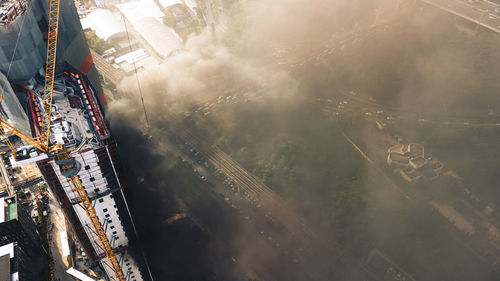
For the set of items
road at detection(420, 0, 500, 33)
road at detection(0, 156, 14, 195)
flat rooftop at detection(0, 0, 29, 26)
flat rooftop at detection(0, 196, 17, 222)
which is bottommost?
road at detection(0, 156, 14, 195)

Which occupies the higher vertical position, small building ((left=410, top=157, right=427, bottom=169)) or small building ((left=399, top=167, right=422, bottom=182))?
small building ((left=410, top=157, right=427, bottom=169))

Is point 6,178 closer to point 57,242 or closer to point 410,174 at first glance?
point 57,242

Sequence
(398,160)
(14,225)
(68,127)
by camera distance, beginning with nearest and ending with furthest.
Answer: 1. (68,127)
2. (14,225)
3. (398,160)

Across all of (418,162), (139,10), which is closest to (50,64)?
(139,10)

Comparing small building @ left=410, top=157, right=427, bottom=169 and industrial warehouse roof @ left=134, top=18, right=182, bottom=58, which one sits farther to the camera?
industrial warehouse roof @ left=134, top=18, right=182, bottom=58

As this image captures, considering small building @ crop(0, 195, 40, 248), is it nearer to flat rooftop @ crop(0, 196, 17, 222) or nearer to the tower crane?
flat rooftop @ crop(0, 196, 17, 222)

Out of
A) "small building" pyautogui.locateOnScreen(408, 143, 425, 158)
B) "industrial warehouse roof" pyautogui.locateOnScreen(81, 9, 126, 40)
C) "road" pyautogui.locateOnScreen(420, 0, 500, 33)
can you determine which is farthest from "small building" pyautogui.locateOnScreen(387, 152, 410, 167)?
"industrial warehouse roof" pyautogui.locateOnScreen(81, 9, 126, 40)

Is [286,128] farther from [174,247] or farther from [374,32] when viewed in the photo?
[374,32]

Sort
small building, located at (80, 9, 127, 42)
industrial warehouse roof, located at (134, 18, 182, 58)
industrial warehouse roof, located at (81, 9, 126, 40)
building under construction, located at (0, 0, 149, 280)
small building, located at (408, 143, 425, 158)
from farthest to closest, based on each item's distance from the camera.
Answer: industrial warehouse roof, located at (81, 9, 126, 40) < small building, located at (80, 9, 127, 42) < industrial warehouse roof, located at (134, 18, 182, 58) < small building, located at (408, 143, 425, 158) < building under construction, located at (0, 0, 149, 280)

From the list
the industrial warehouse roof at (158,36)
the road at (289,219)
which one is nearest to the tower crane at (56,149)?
the road at (289,219)
